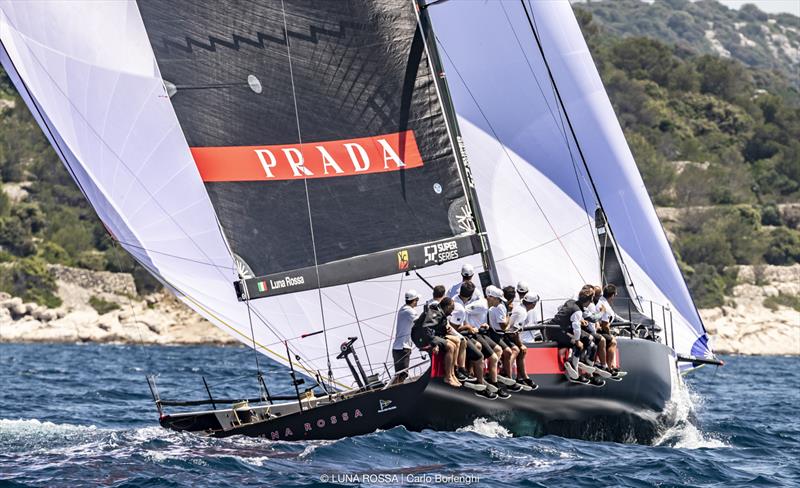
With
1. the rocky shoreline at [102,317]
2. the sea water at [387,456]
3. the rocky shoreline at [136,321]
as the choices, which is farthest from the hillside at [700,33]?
the sea water at [387,456]

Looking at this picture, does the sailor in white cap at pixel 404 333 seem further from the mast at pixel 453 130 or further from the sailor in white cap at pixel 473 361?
the mast at pixel 453 130

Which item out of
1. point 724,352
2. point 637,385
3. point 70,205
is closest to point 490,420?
point 637,385

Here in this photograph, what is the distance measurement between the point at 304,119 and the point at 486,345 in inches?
130

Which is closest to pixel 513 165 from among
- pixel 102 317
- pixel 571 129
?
pixel 571 129

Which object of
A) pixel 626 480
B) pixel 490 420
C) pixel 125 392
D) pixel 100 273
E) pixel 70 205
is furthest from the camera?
pixel 70 205

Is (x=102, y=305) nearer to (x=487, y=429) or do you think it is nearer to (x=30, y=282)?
(x=30, y=282)

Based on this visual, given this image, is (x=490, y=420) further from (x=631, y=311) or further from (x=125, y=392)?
(x=125, y=392)

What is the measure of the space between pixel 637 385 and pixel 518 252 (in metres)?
3.12

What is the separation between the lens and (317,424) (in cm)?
1272

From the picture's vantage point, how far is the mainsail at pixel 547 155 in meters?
16.3

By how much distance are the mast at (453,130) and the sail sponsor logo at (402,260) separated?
0.88 metres

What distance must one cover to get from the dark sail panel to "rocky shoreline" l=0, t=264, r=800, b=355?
3050cm

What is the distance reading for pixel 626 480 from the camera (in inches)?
440

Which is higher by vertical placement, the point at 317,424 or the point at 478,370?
the point at 478,370
